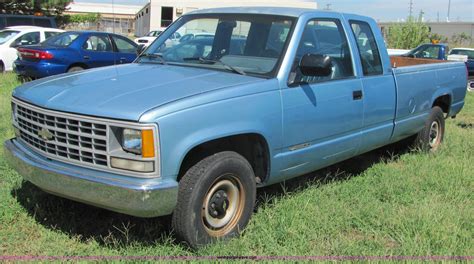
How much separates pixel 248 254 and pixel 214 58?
5.87ft

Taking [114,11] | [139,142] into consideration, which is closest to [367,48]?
[139,142]

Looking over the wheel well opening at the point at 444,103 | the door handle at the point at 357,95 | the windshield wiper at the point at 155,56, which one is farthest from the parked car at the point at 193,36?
the wheel well opening at the point at 444,103

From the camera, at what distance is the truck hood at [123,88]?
3.38 meters

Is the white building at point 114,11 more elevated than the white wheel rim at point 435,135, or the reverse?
the white wheel rim at point 435,135

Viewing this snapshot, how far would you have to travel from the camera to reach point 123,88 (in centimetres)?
372

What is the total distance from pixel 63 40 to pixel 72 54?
80 cm

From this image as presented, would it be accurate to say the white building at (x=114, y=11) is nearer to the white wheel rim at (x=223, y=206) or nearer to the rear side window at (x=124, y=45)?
the rear side window at (x=124, y=45)

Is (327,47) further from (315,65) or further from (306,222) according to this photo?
(306,222)

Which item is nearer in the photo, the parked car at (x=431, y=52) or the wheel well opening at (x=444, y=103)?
the wheel well opening at (x=444, y=103)

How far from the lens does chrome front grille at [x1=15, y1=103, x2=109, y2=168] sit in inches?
133

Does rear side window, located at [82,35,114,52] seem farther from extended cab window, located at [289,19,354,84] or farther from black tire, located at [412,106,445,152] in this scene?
extended cab window, located at [289,19,354,84]

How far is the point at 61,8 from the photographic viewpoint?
38625mm

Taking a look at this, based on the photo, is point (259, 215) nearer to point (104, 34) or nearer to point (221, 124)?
point (221, 124)

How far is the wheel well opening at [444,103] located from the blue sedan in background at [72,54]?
798 centimetres
